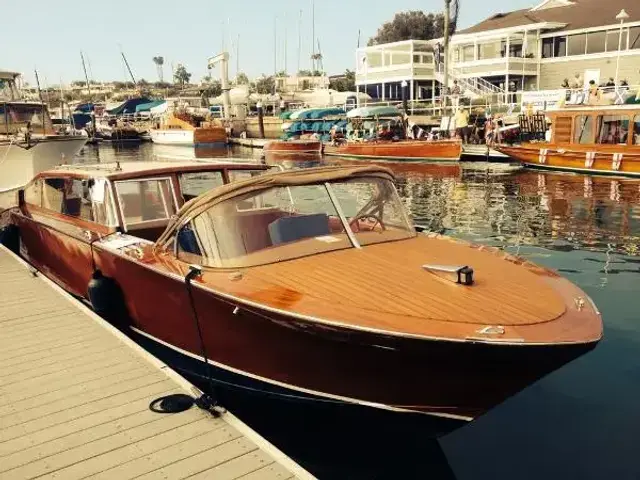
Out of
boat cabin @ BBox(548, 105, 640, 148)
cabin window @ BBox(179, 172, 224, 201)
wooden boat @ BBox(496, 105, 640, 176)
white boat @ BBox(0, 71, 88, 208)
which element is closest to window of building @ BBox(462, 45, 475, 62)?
wooden boat @ BBox(496, 105, 640, 176)

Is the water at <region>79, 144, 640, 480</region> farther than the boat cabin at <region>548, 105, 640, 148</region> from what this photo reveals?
No

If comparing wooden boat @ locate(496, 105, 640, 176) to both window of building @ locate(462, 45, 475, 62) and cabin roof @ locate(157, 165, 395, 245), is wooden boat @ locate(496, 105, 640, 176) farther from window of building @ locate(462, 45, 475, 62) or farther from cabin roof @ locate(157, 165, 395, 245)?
window of building @ locate(462, 45, 475, 62)

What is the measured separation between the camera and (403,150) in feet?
108

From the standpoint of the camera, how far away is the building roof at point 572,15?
43594 mm

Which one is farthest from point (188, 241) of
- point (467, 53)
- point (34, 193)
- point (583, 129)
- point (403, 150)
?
point (467, 53)

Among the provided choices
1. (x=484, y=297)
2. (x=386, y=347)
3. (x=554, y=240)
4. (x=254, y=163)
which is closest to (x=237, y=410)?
(x=386, y=347)

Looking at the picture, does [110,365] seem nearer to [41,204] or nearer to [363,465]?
[363,465]

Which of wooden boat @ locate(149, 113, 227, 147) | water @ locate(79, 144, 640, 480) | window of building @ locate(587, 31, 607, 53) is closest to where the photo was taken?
water @ locate(79, 144, 640, 480)

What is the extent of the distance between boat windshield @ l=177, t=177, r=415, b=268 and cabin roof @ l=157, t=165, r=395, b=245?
0.21 feet

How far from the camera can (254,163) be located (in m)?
9.16

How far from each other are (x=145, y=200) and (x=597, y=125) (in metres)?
22.5

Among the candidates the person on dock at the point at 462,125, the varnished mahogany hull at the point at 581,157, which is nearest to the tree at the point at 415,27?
the person on dock at the point at 462,125

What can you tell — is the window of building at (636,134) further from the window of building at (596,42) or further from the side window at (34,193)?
the side window at (34,193)

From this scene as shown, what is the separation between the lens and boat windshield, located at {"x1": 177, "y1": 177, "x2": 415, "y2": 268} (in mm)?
5891
